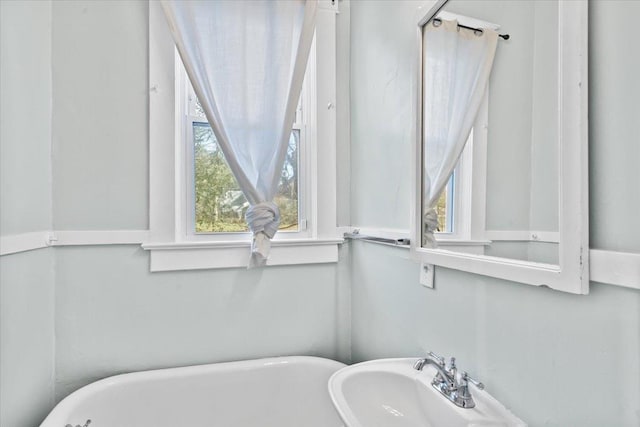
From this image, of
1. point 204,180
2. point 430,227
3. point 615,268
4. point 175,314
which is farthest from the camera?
point 204,180

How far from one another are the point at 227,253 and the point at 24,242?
0.73 metres

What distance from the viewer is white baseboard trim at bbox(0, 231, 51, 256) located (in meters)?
1.06

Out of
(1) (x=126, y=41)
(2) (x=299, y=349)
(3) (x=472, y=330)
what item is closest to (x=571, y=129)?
(3) (x=472, y=330)

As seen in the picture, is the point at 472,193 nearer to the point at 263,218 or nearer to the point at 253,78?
the point at 263,218

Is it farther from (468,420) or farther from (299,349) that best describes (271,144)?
(468,420)

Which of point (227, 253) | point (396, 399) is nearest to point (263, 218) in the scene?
point (227, 253)

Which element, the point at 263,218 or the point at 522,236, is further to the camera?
the point at 263,218

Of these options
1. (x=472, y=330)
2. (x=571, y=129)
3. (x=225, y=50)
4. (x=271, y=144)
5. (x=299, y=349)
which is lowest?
(x=299, y=349)

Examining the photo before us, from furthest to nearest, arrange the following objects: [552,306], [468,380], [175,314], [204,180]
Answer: [204,180], [175,314], [468,380], [552,306]

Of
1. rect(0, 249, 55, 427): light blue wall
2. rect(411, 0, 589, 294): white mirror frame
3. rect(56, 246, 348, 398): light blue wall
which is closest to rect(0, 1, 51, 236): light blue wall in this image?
rect(0, 249, 55, 427): light blue wall

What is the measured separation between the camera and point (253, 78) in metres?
1.60

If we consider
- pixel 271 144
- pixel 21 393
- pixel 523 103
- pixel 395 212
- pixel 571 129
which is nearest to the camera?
pixel 571 129

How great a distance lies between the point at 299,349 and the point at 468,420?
3.43 ft

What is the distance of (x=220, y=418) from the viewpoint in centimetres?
146
